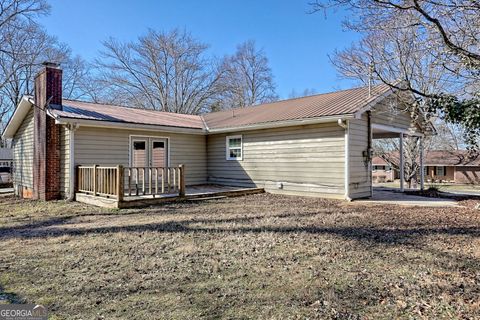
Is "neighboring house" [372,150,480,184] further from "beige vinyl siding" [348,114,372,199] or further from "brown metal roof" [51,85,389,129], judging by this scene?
"beige vinyl siding" [348,114,372,199]

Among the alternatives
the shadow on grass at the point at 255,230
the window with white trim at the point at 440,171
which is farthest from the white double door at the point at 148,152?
the window with white trim at the point at 440,171

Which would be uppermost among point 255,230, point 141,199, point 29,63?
point 29,63

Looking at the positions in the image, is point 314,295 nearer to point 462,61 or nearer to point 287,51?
point 462,61

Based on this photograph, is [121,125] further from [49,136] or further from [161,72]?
[161,72]

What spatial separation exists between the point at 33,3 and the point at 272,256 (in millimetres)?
20718

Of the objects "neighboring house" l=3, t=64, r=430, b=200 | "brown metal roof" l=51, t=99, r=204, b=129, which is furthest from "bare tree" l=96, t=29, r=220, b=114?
"neighboring house" l=3, t=64, r=430, b=200

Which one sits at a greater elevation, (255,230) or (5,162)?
(5,162)

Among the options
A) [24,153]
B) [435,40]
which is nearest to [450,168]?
[435,40]

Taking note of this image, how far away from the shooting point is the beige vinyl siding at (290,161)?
1005 cm

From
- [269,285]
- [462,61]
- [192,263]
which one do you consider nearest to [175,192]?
[192,263]

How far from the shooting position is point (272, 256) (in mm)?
4289

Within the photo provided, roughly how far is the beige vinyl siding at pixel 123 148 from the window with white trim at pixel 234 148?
4.46 feet

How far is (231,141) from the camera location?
1326 centimetres

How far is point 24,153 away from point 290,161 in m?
10.6
